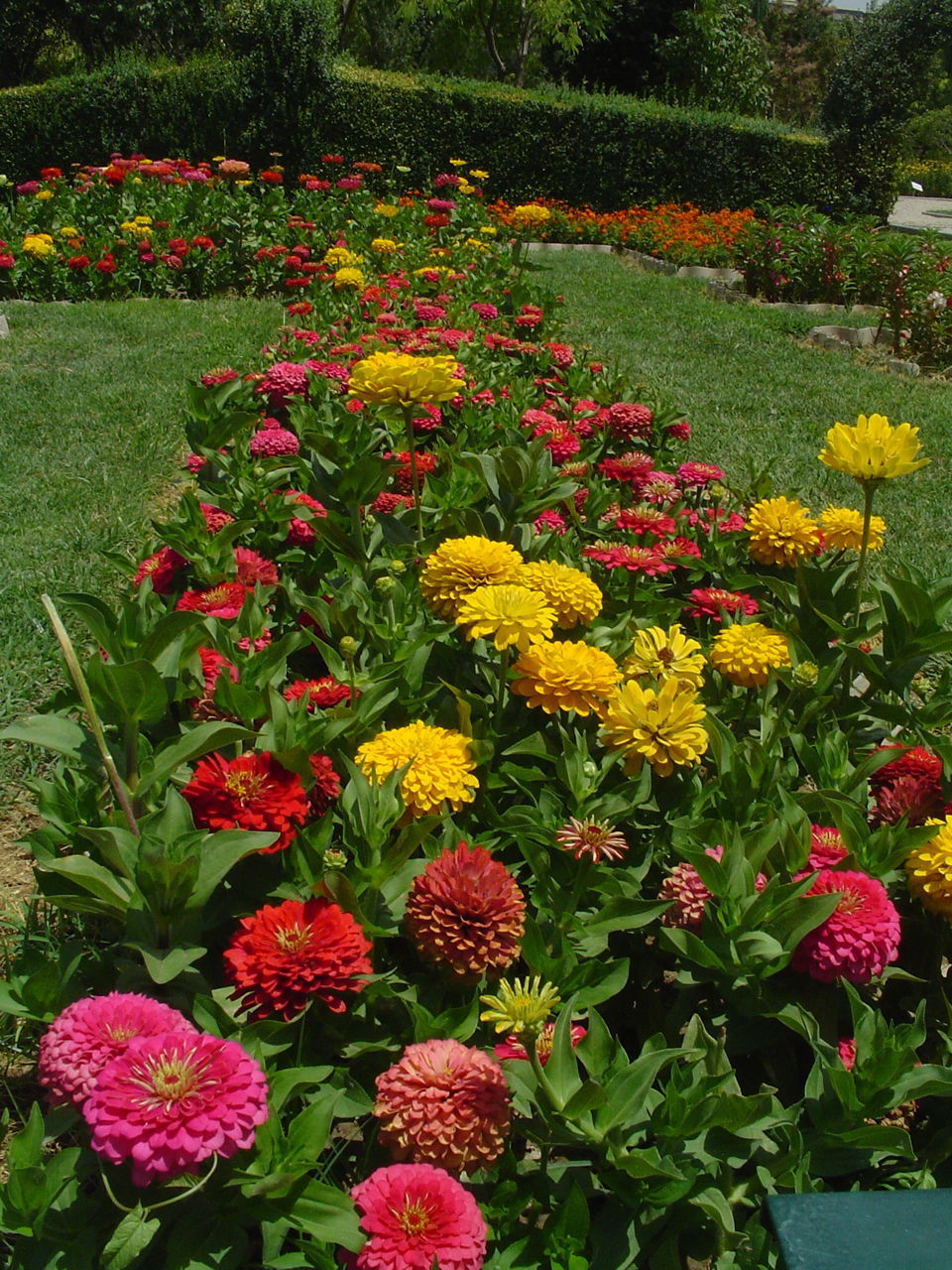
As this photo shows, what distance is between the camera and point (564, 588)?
1.84 m

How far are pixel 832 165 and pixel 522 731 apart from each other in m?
16.7

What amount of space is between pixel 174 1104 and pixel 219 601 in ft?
4.29

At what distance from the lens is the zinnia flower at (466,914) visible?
53.1 inches

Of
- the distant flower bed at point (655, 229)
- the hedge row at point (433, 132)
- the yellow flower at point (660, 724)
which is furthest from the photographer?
the hedge row at point (433, 132)

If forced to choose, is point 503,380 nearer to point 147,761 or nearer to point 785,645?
point 785,645

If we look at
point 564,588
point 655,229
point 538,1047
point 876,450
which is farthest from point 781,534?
point 655,229

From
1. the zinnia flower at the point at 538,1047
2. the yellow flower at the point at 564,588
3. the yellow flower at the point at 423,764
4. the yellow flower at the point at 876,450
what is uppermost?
the yellow flower at the point at 876,450

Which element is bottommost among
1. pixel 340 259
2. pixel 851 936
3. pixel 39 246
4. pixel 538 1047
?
pixel 538 1047

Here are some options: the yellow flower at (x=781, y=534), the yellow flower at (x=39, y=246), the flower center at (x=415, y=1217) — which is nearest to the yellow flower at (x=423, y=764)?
the flower center at (x=415, y=1217)

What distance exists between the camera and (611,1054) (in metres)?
1.35

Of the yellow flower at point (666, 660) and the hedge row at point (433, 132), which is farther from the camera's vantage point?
the hedge row at point (433, 132)

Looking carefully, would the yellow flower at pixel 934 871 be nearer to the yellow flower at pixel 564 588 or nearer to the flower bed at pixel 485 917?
the flower bed at pixel 485 917

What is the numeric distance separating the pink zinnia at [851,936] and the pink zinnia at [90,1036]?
0.86 metres

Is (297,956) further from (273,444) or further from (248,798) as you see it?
(273,444)
